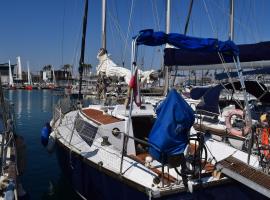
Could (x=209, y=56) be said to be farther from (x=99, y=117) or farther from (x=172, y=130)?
(x=172, y=130)

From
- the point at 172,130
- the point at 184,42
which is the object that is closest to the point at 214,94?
the point at 184,42

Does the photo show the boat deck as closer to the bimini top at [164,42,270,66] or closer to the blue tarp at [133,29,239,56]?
the blue tarp at [133,29,239,56]

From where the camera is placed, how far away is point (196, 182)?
21.8 ft

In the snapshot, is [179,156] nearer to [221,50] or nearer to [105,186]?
[105,186]

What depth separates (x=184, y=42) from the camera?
840 cm

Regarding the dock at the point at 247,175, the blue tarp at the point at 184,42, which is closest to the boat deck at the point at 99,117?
the blue tarp at the point at 184,42

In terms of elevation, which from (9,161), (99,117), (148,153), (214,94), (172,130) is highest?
(214,94)

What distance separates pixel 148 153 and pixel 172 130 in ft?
8.47

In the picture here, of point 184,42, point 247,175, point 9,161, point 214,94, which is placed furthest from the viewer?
point 214,94

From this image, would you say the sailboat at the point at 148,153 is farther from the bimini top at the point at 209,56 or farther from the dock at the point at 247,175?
the bimini top at the point at 209,56

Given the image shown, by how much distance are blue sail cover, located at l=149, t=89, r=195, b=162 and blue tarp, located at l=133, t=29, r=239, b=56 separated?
2.15m

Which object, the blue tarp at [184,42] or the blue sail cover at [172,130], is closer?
the blue sail cover at [172,130]

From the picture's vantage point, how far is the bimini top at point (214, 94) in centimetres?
1233

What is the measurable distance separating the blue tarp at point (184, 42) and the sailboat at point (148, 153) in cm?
2
